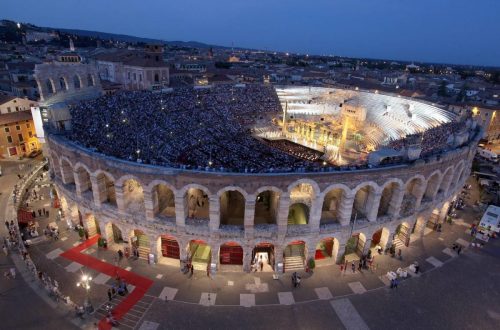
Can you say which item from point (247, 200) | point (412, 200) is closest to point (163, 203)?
point (247, 200)

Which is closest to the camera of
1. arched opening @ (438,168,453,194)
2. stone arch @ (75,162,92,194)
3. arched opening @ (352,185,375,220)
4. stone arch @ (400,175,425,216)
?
arched opening @ (352,185,375,220)

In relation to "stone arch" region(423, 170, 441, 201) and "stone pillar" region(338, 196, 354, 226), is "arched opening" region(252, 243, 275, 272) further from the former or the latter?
"stone arch" region(423, 170, 441, 201)

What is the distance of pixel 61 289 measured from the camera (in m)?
27.6

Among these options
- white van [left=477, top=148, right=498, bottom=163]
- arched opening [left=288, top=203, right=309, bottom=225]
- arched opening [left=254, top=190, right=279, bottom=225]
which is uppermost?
arched opening [left=254, top=190, right=279, bottom=225]

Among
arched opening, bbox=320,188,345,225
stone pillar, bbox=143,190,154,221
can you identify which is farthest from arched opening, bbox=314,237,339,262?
stone pillar, bbox=143,190,154,221

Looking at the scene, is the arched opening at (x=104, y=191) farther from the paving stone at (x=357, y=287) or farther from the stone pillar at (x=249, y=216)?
the paving stone at (x=357, y=287)

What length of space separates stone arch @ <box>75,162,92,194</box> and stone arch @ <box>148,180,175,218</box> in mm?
7100

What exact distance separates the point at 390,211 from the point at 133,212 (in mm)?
25905

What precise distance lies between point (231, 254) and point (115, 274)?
10992mm

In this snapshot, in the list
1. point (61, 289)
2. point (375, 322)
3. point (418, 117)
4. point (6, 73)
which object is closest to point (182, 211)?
point (61, 289)

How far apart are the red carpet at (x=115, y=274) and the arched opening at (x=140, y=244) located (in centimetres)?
233

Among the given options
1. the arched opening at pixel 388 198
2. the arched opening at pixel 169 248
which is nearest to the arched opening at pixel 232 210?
the arched opening at pixel 169 248

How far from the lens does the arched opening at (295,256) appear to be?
1224 inches

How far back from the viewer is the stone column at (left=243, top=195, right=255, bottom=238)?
27.4 m
